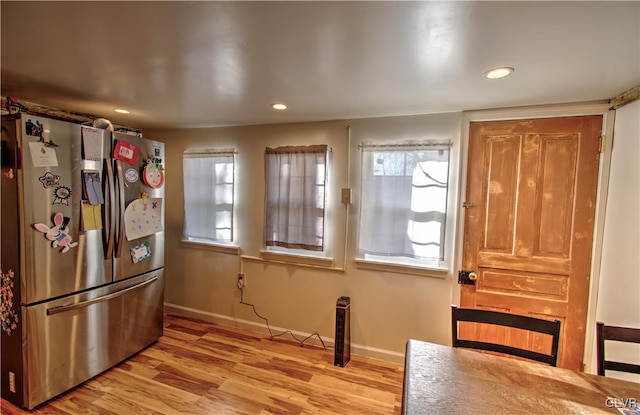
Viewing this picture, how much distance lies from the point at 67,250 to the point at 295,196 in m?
1.74

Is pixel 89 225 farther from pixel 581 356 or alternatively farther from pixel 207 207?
pixel 581 356

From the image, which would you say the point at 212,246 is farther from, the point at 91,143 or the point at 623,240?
the point at 623,240

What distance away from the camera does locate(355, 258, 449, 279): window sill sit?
2.34m

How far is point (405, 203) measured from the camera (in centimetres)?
239

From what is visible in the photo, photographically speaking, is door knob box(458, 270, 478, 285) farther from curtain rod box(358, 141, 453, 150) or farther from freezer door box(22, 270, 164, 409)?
freezer door box(22, 270, 164, 409)

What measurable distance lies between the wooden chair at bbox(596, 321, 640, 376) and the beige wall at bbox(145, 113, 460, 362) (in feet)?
3.49

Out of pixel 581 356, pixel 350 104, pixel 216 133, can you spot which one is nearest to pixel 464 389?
pixel 581 356

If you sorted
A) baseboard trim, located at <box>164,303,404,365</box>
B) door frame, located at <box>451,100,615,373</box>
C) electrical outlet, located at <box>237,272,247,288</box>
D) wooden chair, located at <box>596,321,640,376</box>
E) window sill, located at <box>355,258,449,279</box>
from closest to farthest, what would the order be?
wooden chair, located at <box>596,321,640,376</box>
door frame, located at <box>451,100,615,373</box>
window sill, located at <box>355,258,449,279</box>
baseboard trim, located at <box>164,303,404,365</box>
electrical outlet, located at <box>237,272,247,288</box>

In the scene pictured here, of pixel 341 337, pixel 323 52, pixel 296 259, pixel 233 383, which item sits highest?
pixel 323 52

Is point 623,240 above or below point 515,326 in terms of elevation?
above

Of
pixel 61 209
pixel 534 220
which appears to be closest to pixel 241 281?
pixel 61 209

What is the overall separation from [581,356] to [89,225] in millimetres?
3686

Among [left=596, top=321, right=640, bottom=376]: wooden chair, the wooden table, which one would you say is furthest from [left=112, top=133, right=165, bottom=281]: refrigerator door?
[left=596, top=321, right=640, bottom=376]: wooden chair

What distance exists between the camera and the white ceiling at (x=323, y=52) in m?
1.02
